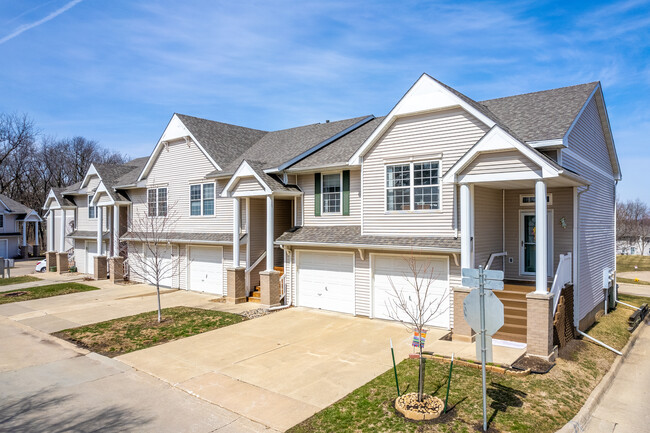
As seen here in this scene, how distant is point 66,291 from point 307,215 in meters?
13.6

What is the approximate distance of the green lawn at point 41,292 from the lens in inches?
766

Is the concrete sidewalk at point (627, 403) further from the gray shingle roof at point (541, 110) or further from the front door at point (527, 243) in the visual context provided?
the gray shingle roof at point (541, 110)

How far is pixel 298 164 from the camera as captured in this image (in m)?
17.0

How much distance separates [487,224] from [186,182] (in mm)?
14606

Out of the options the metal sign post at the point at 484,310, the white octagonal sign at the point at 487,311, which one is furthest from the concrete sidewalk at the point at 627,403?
the white octagonal sign at the point at 487,311

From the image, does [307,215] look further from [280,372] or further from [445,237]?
[280,372]

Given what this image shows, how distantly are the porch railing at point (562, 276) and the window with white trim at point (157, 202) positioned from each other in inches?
723

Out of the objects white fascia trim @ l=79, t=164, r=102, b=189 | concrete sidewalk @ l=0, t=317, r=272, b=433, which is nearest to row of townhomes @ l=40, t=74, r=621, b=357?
concrete sidewalk @ l=0, t=317, r=272, b=433

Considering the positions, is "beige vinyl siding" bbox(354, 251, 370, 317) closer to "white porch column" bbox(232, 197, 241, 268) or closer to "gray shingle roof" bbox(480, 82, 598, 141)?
"white porch column" bbox(232, 197, 241, 268)

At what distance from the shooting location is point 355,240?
14219mm

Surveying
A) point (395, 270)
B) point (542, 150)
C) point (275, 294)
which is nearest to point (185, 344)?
point (275, 294)

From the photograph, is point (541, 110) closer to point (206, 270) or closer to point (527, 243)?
point (527, 243)

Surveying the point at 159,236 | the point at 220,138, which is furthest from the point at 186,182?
the point at 159,236

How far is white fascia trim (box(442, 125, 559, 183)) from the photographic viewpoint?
9938 millimetres
